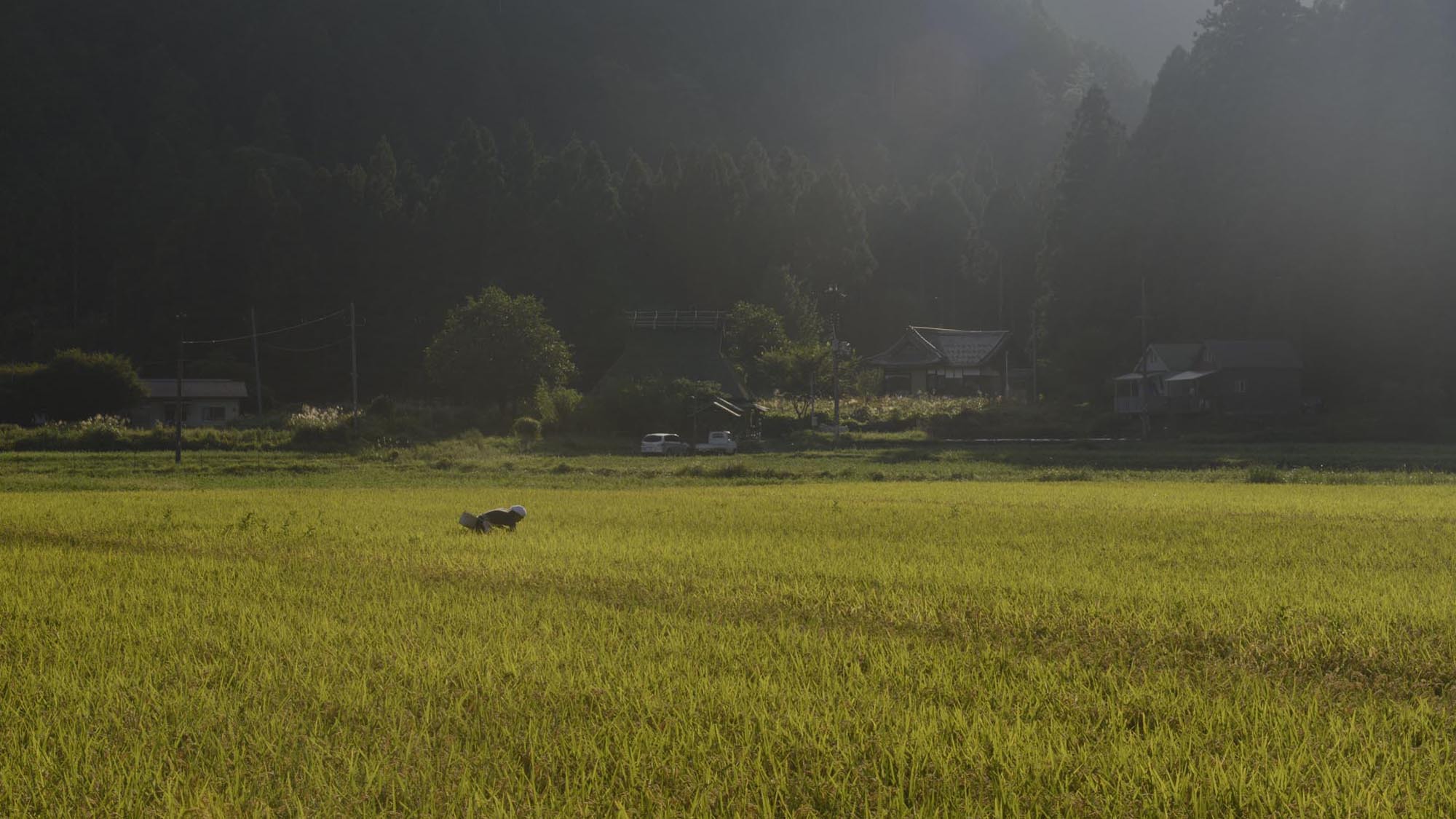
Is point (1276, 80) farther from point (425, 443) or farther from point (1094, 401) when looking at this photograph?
point (425, 443)

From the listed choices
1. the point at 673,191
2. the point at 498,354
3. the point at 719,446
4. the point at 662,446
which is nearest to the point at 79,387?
the point at 498,354

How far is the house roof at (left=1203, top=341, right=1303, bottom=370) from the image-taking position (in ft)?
175

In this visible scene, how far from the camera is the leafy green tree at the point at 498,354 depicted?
53031mm

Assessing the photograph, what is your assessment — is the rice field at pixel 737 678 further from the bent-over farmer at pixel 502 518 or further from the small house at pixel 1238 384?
the small house at pixel 1238 384

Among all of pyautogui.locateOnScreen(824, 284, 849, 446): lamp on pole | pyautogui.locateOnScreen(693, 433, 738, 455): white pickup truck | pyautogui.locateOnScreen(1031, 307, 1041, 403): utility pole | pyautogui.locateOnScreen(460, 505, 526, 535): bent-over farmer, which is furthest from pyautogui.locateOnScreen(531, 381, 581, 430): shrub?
pyautogui.locateOnScreen(460, 505, 526, 535): bent-over farmer

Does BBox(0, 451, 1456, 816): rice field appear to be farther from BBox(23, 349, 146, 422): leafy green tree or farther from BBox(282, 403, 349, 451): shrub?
BBox(23, 349, 146, 422): leafy green tree

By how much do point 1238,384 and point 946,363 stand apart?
24163 millimetres

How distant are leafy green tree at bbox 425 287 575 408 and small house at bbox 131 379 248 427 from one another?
11794mm

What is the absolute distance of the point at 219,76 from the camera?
4429 inches

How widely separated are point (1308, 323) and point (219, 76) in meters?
100

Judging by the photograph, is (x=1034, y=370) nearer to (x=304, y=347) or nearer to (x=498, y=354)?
(x=498, y=354)

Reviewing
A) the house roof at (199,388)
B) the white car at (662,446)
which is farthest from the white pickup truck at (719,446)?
the house roof at (199,388)

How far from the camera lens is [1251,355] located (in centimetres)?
5372

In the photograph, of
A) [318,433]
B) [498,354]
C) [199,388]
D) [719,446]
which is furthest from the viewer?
[199,388]
